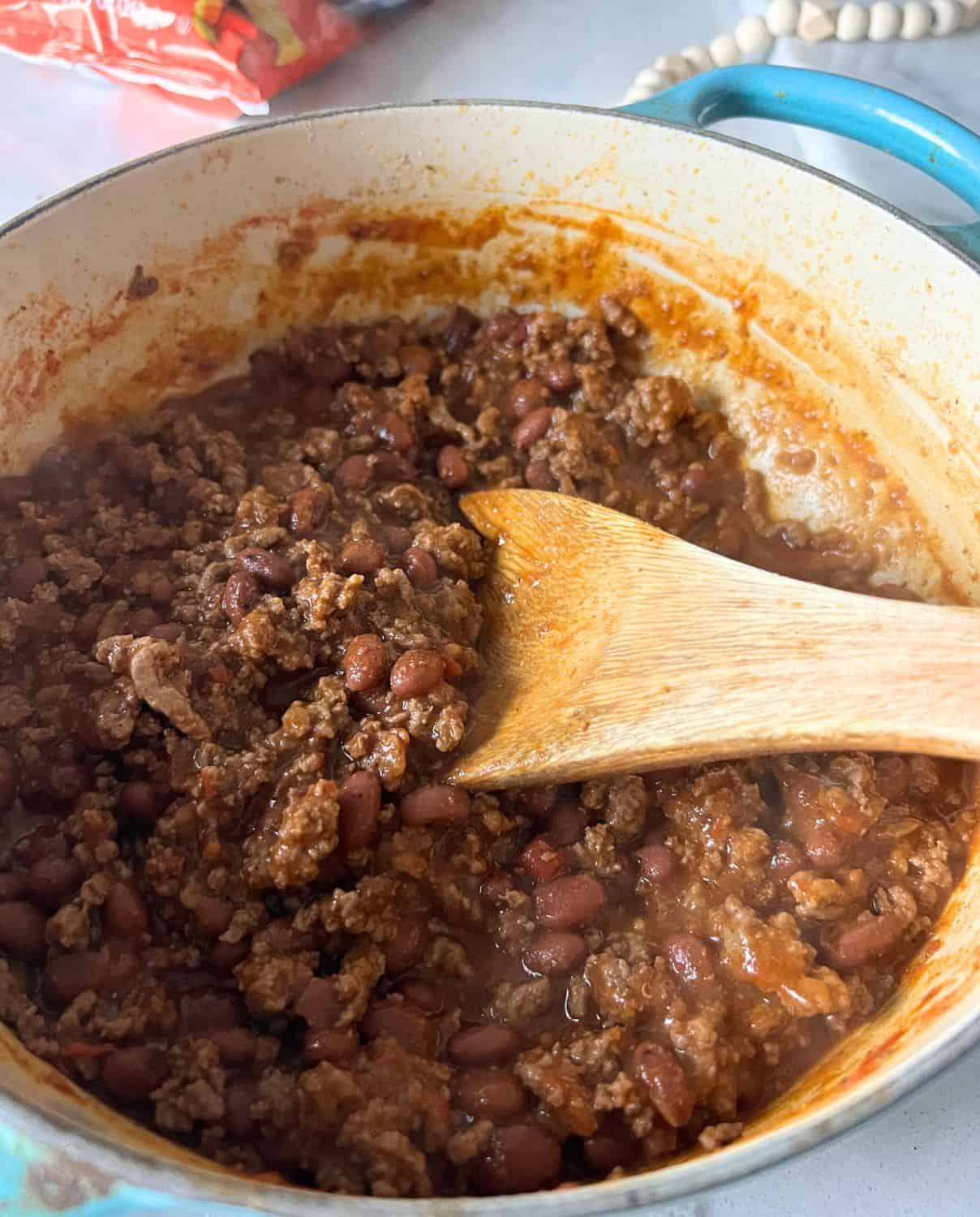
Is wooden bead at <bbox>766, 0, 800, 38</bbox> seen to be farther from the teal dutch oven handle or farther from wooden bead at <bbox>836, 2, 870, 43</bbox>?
the teal dutch oven handle

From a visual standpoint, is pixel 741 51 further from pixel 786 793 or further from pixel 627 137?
pixel 786 793

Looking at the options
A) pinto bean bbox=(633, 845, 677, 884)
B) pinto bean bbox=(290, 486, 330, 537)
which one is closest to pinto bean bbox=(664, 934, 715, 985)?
pinto bean bbox=(633, 845, 677, 884)

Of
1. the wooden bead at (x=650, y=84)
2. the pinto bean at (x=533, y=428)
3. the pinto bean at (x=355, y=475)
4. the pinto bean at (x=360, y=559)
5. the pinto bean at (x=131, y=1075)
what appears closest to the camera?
the pinto bean at (x=131, y=1075)

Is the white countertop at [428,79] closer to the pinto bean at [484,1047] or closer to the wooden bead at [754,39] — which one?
the wooden bead at [754,39]

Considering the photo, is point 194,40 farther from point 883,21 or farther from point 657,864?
point 657,864

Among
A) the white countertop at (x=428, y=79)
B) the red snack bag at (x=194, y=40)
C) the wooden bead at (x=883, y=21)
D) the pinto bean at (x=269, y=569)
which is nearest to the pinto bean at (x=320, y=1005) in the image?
the pinto bean at (x=269, y=569)

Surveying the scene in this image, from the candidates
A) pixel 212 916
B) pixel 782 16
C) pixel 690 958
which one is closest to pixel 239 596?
pixel 212 916
